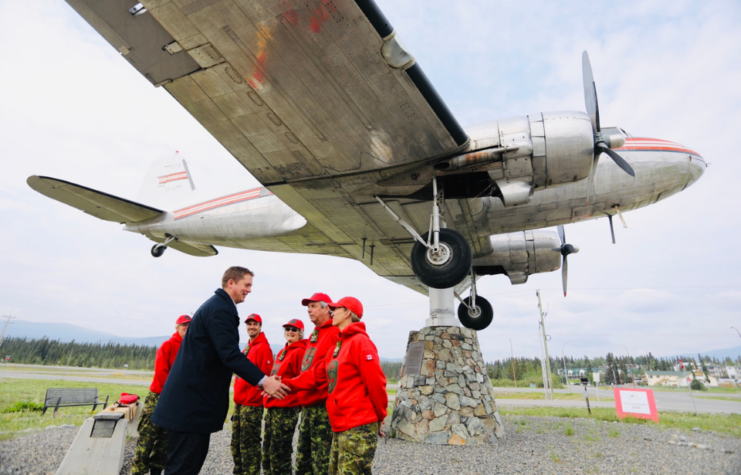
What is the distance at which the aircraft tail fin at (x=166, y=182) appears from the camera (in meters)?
13.8

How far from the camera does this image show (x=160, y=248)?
11.3 metres

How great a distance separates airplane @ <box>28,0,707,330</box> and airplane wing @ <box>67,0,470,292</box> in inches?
0.6

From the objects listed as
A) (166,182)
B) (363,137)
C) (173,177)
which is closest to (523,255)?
(363,137)

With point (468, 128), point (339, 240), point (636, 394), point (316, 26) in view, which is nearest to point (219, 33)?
point (316, 26)

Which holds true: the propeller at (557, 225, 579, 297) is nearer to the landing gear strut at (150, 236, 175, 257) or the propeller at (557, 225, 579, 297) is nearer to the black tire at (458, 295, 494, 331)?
the black tire at (458, 295, 494, 331)

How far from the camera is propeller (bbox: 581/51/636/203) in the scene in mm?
5699

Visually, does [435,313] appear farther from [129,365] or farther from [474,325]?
[129,365]

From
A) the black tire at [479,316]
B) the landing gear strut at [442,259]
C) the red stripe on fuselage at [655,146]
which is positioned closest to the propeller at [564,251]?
the black tire at [479,316]

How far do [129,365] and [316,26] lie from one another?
77.2 m

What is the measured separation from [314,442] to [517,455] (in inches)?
174

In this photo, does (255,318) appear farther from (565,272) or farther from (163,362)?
(565,272)

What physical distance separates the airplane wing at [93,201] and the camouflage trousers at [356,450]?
9.14 meters

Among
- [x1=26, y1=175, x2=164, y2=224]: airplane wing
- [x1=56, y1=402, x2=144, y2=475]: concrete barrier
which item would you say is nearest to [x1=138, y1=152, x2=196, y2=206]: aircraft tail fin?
[x1=26, y1=175, x2=164, y2=224]: airplane wing

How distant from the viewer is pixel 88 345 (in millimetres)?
55375
